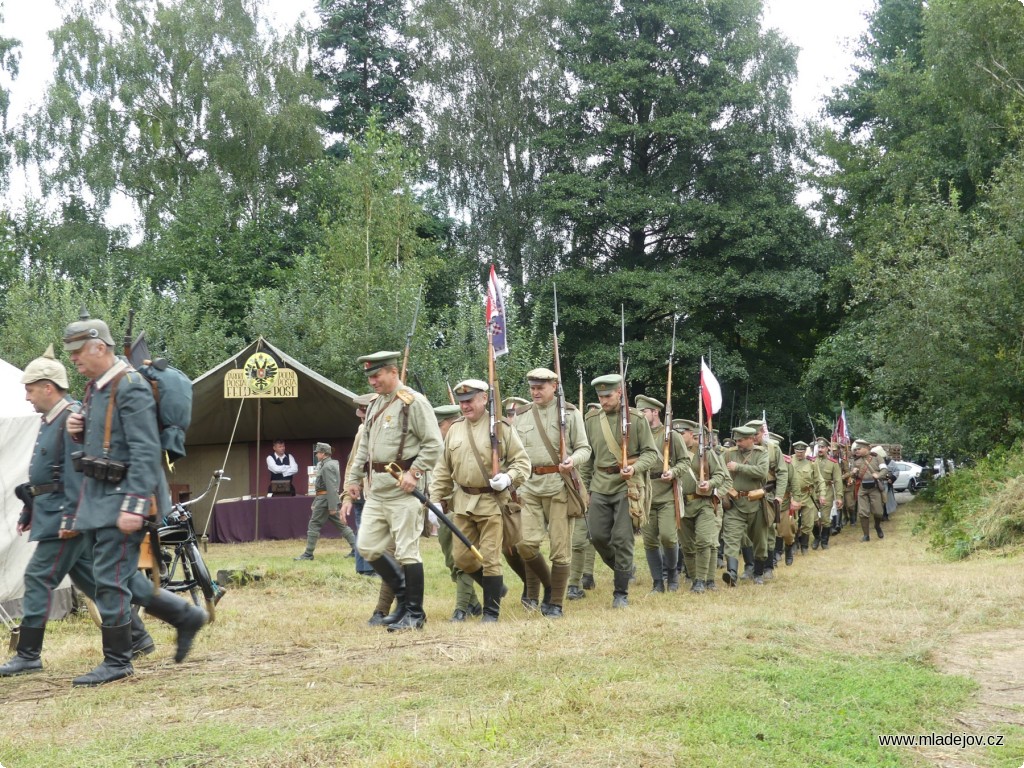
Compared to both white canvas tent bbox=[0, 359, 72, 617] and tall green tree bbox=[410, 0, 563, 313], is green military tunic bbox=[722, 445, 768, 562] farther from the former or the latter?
tall green tree bbox=[410, 0, 563, 313]

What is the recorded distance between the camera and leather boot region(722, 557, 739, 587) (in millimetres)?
12734

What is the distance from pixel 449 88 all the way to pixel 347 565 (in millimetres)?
25688

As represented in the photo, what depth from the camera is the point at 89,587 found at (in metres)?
6.95

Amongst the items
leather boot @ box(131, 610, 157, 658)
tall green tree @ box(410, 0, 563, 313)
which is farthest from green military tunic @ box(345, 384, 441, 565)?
tall green tree @ box(410, 0, 563, 313)

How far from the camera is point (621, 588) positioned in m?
10.5

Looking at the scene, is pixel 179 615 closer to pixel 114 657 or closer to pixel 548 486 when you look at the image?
pixel 114 657

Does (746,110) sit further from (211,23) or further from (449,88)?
(211,23)

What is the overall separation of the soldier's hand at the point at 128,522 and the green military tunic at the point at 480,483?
3.28m

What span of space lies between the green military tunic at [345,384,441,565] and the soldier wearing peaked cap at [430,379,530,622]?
0.39 m

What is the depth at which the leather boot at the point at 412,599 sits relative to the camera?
873cm

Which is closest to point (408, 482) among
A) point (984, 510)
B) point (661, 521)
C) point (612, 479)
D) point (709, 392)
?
point (612, 479)

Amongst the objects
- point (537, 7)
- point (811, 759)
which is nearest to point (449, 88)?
point (537, 7)

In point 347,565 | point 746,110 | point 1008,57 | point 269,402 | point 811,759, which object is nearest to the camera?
point 811,759

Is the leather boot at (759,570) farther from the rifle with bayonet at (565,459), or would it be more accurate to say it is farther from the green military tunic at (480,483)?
the green military tunic at (480,483)
